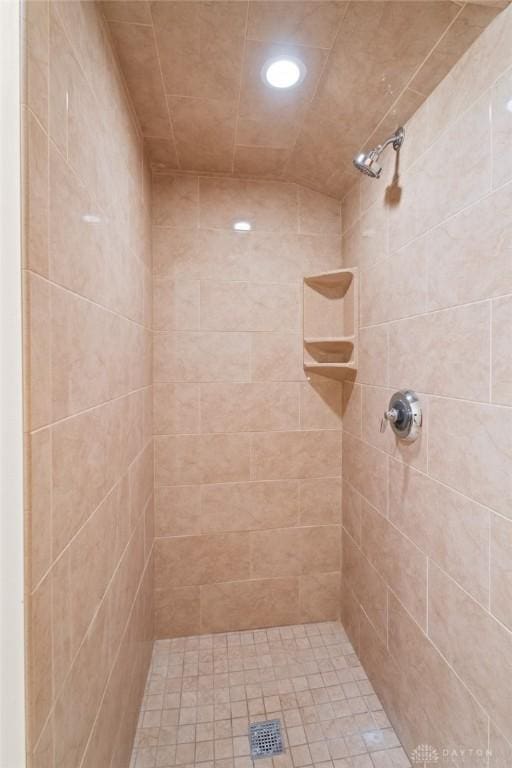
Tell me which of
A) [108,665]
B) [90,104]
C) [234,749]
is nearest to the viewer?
[90,104]

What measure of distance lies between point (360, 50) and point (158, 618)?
7.66 feet

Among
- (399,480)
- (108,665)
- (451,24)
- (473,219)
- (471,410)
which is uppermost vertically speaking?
(451,24)

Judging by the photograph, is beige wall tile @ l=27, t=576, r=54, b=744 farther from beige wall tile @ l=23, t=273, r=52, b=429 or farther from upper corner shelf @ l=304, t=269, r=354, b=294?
upper corner shelf @ l=304, t=269, r=354, b=294

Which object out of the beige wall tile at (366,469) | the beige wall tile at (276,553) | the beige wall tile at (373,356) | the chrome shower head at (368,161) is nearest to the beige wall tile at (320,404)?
the beige wall tile at (366,469)

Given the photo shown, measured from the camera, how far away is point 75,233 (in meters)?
0.72

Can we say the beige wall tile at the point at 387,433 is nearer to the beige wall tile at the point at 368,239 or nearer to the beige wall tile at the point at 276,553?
the beige wall tile at the point at 368,239

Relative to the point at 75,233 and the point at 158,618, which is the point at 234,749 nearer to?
the point at 158,618

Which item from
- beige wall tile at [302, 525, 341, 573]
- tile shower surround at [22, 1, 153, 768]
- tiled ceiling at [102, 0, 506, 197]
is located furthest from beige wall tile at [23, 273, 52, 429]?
beige wall tile at [302, 525, 341, 573]

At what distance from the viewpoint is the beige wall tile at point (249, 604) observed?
1.72m

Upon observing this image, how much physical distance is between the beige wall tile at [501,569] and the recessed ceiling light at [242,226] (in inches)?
59.2

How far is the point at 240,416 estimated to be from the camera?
172 centimetres

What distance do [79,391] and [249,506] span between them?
3.99 ft

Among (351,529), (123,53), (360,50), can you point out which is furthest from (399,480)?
(123,53)

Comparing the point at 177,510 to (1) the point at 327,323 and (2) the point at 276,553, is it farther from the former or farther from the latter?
(1) the point at 327,323
